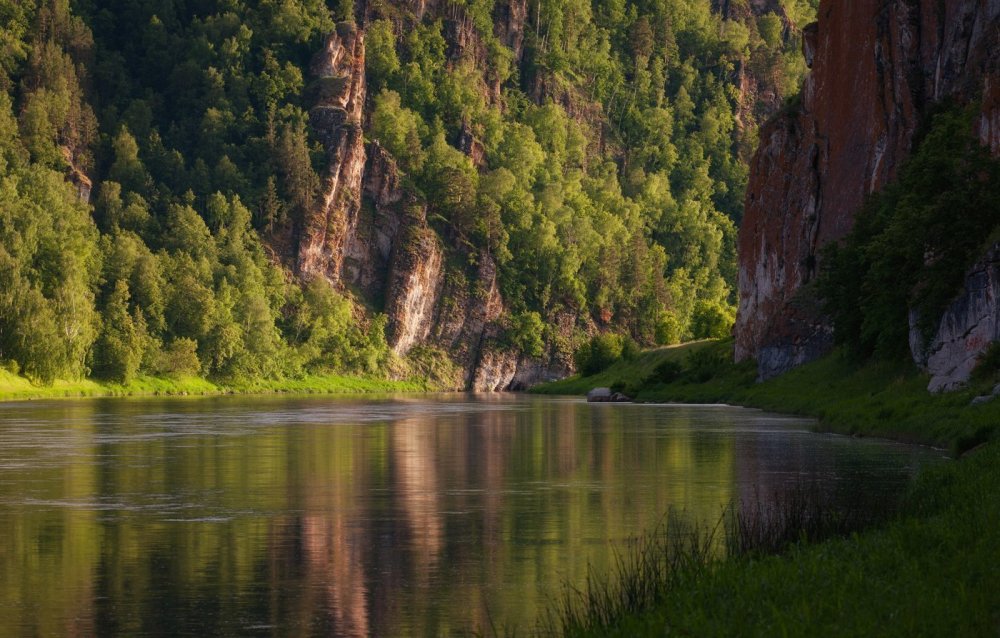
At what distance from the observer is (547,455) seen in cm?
5678

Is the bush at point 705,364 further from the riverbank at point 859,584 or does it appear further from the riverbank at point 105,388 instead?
the riverbank at point 859,584

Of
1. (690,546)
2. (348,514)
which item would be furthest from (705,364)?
(690,546)

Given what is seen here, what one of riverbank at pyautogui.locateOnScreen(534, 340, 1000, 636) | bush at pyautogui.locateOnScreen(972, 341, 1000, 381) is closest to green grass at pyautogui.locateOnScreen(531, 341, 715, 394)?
bush at pyautogui.locateOnScreen(972, 341, 1000, 381)

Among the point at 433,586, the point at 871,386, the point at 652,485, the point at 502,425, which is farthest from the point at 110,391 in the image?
the point at 433,586

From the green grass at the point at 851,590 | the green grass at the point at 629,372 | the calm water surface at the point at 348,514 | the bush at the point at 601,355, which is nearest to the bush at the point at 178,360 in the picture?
the green grass at the point at 629,372

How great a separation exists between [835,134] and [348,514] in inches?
3022

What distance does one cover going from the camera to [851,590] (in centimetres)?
1978

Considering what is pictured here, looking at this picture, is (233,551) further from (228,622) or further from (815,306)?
(815,306)

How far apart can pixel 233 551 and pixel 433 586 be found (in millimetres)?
5875

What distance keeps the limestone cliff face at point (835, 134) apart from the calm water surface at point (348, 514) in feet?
90.5

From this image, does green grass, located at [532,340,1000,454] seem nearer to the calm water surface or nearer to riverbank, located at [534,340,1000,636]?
the calm water surface

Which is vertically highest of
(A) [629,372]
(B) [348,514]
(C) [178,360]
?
(C) [178,360]

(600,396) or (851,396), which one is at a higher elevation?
(851,396)

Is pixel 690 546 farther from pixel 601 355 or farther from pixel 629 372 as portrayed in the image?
pixel 601 355
